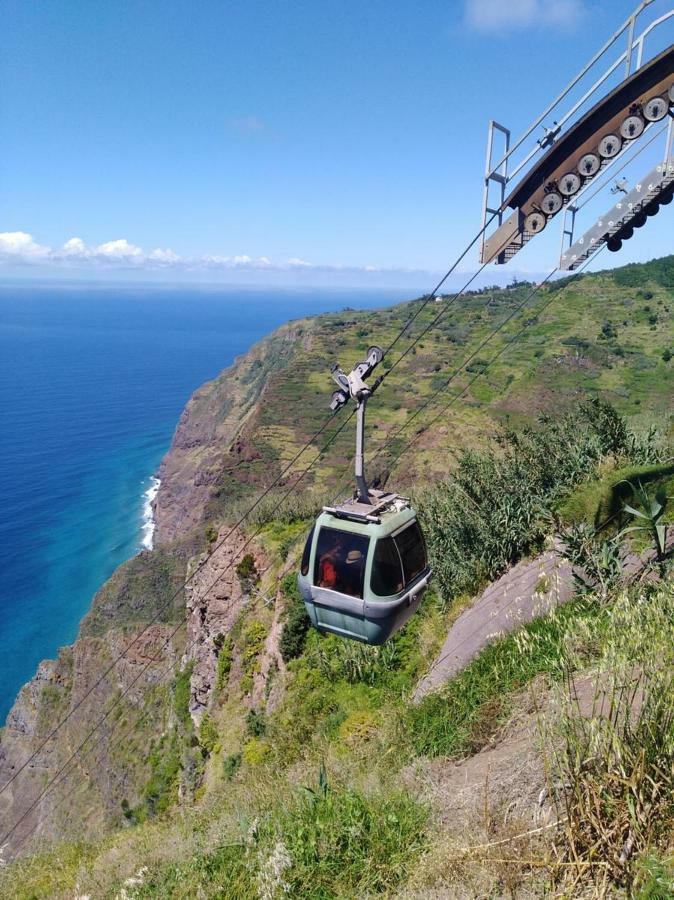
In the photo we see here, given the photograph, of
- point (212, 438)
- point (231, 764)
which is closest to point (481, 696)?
point (231, 764)

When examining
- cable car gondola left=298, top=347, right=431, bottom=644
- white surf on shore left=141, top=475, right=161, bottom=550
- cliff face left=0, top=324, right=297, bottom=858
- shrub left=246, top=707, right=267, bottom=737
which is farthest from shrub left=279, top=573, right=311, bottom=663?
white surf on shore left=141, top=475, right=161, bottom=550

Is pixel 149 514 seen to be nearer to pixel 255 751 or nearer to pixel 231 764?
pixel 231 764

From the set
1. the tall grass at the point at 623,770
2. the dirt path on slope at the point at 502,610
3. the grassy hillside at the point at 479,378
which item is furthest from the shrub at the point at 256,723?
the grassy hillside at the point at 479,378

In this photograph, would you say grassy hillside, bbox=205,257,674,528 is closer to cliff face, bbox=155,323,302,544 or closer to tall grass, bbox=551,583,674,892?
cliff face, bbox=155,323,302,544

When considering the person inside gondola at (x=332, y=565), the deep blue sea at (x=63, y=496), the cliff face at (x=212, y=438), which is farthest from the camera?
the cliff face at (x=212, y=438)

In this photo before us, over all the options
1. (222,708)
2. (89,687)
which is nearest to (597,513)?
(222,708)

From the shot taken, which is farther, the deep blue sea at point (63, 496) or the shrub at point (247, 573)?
the deep blue sea at point (63, 496)

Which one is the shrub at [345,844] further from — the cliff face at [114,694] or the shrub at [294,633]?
the cliff face at [114,694]
